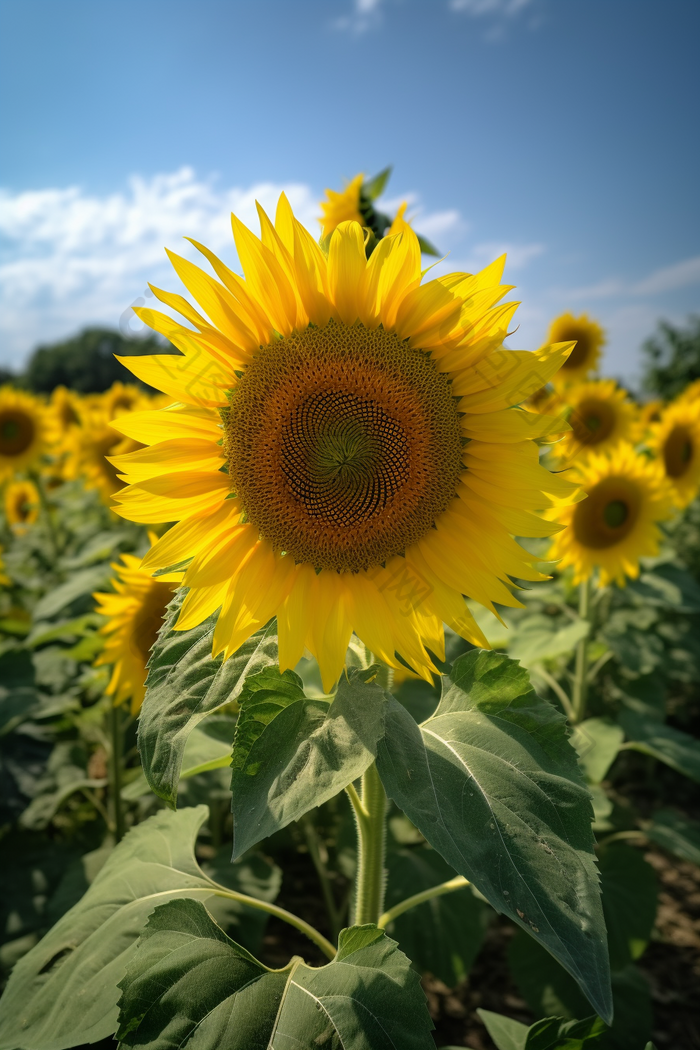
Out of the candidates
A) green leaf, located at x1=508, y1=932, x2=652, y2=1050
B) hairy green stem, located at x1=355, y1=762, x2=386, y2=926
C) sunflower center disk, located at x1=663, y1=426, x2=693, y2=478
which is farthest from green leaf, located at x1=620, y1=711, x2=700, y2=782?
sunflower center disk, located at x1=663, y1=426, x2=693, y2=478

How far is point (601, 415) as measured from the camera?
20.3ft

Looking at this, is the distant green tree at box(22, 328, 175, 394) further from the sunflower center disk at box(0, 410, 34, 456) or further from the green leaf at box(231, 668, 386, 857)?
the green leaf at box(231, 668, 386, 857)

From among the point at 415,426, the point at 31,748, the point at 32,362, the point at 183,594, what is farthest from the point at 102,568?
the point at 32,362

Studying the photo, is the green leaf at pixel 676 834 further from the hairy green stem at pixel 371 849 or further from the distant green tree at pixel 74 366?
the distant green tree at pixel 74 366

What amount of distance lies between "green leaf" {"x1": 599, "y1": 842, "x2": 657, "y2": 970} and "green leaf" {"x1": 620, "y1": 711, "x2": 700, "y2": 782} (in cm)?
48

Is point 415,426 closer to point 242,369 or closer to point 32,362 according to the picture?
point 242,369

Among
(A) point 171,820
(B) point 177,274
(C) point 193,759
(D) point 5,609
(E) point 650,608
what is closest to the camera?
(B) point 177,274

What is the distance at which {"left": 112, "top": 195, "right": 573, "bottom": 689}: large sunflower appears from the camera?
5.39ft

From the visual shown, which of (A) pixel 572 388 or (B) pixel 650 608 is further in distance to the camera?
(A) pixel 572 388

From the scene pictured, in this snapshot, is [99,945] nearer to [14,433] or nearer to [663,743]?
[663,743]

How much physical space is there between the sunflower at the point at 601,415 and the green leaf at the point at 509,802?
4.55m

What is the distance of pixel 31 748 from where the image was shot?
12.2 feet

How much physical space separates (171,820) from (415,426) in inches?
55.2

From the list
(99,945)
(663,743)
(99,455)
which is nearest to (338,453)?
(99,945)
